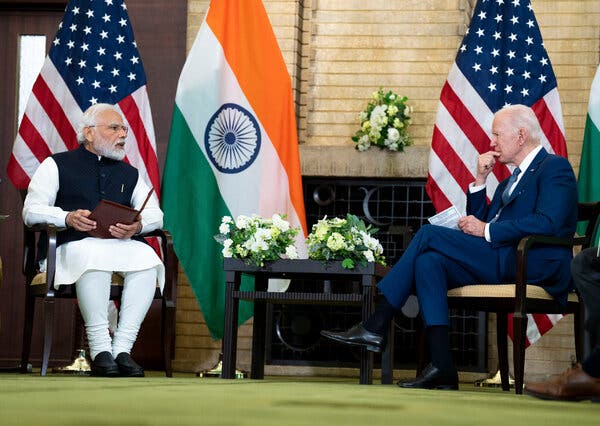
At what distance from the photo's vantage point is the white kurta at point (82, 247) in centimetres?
494

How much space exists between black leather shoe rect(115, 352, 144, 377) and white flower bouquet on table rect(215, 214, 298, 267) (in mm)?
632

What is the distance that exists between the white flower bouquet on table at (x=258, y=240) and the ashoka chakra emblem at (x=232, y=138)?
114 centimetres

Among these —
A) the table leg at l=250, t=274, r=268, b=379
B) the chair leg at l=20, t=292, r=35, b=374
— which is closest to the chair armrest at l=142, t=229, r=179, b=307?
the table leg at l=250, t=274, r=268, b=379

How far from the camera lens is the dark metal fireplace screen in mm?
6594

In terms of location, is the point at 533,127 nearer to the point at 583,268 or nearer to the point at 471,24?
the point at 583,268

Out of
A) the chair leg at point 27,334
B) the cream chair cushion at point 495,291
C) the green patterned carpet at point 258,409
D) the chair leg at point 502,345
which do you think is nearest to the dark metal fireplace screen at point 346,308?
the chair leg at point 502,345

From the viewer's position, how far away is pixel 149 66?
6.78 m

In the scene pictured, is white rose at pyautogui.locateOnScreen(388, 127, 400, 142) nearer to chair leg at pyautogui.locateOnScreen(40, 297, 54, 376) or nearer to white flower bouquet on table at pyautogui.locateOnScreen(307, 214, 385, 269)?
white flower bouquet on table at pyautogui.locateOnScreen(307, 214, 385, 269)

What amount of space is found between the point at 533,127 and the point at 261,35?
206 cm

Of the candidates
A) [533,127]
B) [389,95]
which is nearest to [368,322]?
[533,127]

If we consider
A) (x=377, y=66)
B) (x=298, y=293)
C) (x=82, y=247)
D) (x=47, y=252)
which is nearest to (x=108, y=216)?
(x=82, y=247)

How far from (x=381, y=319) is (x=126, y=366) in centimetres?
122

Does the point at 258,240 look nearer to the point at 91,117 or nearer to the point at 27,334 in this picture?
the point at 91,117

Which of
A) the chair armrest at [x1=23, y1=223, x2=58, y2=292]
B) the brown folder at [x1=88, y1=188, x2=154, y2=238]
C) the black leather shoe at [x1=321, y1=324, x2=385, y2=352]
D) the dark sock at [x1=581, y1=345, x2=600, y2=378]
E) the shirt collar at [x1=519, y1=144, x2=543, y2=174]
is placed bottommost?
the dark sock at [x1=581, y1=345, x2=600, y2=378]
